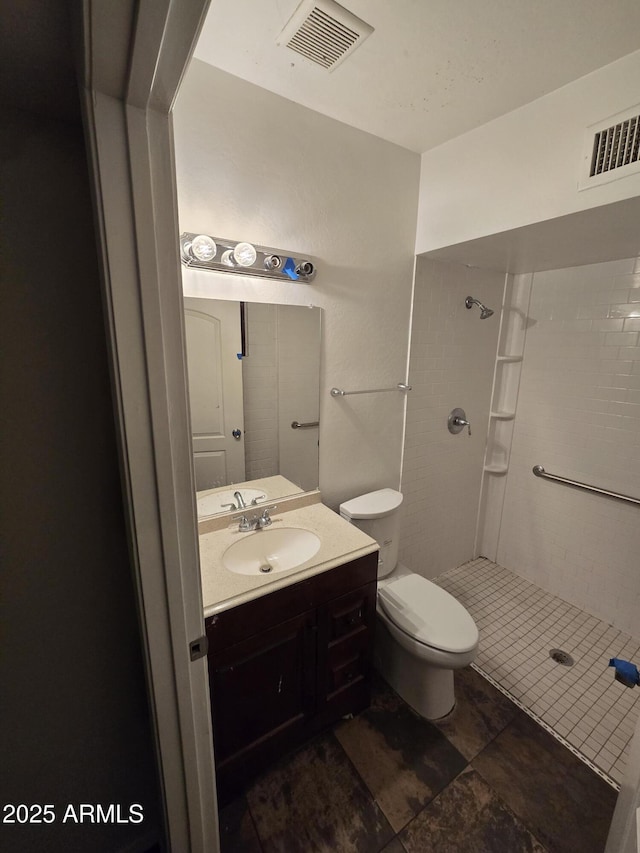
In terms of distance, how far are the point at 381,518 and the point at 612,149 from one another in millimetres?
1628

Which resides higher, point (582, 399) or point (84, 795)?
point (582, 399)

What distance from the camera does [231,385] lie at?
4.73ft

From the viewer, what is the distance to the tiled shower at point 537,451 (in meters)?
1.91

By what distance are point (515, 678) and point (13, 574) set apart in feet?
7.07

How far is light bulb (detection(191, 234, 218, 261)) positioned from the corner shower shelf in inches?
90.0

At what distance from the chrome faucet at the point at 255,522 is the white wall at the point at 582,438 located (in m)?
1.91

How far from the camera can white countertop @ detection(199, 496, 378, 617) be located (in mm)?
1090

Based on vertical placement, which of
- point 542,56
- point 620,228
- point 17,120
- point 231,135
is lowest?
point 17,120

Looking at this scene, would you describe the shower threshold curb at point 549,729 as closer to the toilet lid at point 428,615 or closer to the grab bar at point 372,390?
the toilet lid at point 428,615

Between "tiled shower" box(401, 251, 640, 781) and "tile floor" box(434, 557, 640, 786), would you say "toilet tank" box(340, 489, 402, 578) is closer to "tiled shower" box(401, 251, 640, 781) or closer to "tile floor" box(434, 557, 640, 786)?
"tiled shower" box(401, 251, 640, 781)

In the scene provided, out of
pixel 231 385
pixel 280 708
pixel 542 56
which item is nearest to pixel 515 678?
pixel 280 708

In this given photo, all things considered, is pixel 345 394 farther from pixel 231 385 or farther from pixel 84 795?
pixel 84 795

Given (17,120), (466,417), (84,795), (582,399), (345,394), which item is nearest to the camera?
(17,120)

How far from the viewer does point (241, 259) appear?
49.8 inches
